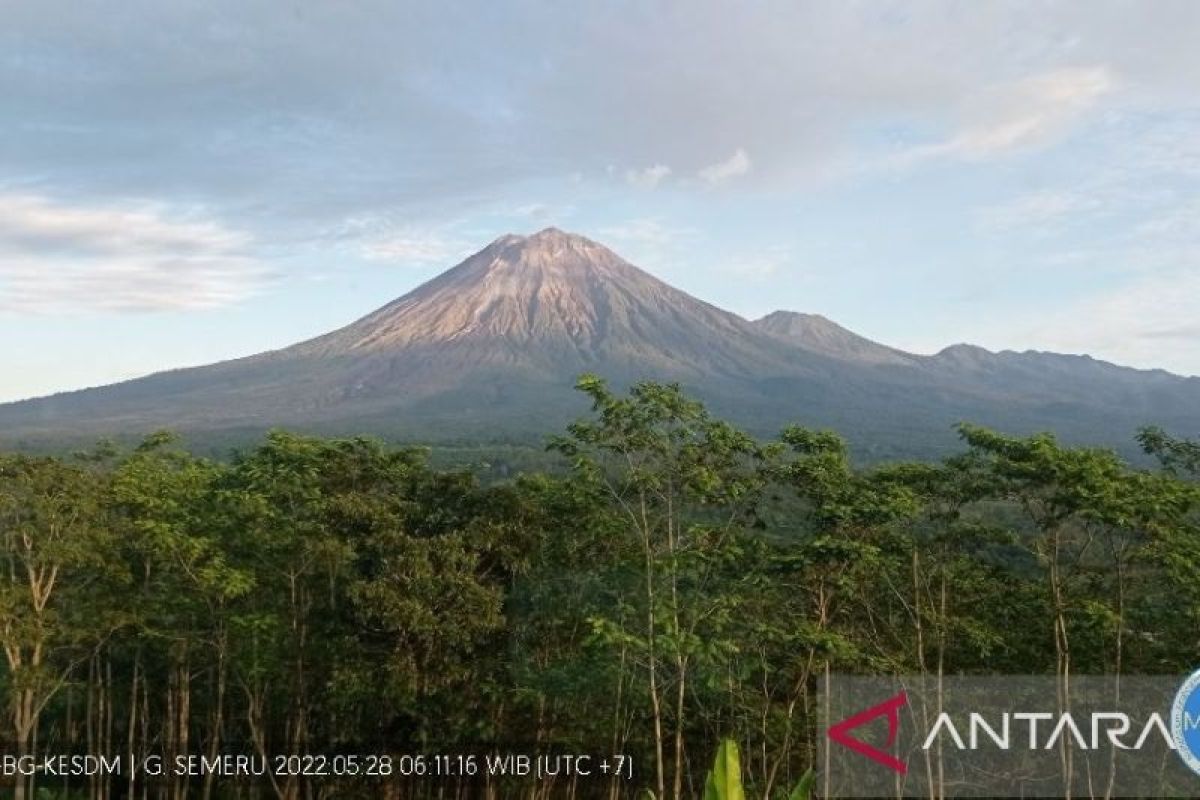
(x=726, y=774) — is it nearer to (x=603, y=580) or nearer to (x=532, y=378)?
(x=603, y=580)

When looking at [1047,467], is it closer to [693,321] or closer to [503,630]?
[503,630]

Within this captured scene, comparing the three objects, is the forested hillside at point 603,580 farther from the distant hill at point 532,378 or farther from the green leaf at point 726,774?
the distant hill at point 532,378

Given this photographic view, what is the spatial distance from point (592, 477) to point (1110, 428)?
158536mm

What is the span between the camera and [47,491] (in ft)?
A: 43.1

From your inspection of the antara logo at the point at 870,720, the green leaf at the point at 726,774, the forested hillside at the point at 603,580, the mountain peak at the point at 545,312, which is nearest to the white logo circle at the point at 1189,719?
the forested hillside at the point at 603,580

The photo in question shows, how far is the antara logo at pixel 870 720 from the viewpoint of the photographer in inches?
483

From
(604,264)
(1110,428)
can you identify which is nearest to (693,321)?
(604,264)

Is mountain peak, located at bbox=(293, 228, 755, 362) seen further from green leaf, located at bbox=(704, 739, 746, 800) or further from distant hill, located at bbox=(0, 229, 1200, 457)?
green leaf, located at bbox=(704, 739, 746, 800)

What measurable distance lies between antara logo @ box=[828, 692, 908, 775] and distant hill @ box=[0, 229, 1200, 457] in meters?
94.9

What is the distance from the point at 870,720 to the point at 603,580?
4.34 meters

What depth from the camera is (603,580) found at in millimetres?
13711

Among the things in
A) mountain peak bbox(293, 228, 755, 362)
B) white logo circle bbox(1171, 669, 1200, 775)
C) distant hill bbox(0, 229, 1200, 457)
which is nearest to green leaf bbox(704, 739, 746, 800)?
white logo circle bbox(1171, 669, 1200, 775)

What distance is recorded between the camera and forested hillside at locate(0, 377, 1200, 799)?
36.6ft

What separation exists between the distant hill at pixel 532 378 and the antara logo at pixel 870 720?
311 feet
